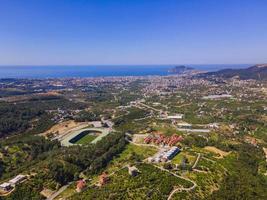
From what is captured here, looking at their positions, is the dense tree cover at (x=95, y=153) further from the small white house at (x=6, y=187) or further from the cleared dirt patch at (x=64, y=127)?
the cleared dirt patch at (x=64, y=127)

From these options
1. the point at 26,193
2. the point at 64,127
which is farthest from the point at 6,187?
the point at 64,127

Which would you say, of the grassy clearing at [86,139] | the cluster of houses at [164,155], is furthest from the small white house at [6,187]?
the grassy clearing at [86,139]

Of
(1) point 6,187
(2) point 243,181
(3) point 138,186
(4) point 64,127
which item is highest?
(3) point 138,186

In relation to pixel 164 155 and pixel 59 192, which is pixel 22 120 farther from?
pixel 164 155

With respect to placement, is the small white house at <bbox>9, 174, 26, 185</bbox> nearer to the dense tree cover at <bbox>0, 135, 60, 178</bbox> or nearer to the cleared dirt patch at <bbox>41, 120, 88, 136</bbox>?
the dense tree cover at <bbox>0, 135, 60, 178</bbox>

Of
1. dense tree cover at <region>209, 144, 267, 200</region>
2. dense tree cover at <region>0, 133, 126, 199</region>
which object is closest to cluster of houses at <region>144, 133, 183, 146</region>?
dense tree cover at <region>0, 133, 126, 199</region>

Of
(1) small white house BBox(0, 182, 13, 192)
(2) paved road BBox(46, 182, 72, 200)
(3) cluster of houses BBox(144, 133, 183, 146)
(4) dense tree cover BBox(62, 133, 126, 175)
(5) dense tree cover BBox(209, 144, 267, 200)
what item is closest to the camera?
(5) dense tree cover BBox(209, 144, 267, 200)

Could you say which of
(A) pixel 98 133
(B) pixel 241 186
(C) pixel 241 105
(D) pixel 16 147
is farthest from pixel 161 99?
(B) pixel 241 186
